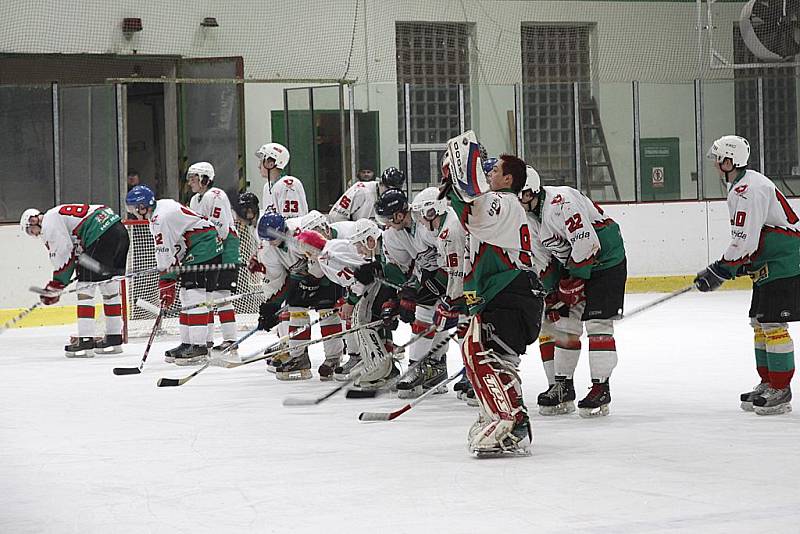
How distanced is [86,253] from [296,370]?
204 cm

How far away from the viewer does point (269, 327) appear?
6.59 m

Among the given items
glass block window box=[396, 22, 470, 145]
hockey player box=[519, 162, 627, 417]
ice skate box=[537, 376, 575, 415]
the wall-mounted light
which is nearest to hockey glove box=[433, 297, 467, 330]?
hockey player box=[519, 162, 627, 417]

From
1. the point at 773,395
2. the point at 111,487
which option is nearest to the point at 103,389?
the point at 111,487

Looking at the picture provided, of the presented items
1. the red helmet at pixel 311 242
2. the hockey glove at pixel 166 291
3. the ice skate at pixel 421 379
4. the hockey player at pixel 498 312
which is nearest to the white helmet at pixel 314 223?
the red helmet at pixel 311 242

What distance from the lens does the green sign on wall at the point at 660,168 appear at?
1169 cm

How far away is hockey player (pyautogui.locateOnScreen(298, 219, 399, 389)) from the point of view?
19.4ft

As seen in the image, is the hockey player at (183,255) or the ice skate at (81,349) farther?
the ice skate at (81,349)

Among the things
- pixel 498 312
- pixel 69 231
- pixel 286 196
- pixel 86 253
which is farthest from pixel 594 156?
pixel 498 312

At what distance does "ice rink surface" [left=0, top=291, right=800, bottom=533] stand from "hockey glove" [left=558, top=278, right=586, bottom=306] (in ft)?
1.59

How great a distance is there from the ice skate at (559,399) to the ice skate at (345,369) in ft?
4.93

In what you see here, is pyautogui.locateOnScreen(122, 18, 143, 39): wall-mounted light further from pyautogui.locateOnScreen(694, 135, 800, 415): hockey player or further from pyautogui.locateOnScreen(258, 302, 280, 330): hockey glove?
pyautogui.locateOnScreen(694, 135, 800, 415): hockey player

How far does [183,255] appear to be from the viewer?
25.0 feet

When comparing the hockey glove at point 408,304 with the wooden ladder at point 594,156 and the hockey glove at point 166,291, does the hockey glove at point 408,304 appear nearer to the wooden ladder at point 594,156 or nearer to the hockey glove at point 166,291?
the hockey glove at point 166,291

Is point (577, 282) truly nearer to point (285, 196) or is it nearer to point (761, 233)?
point (761, 233)
